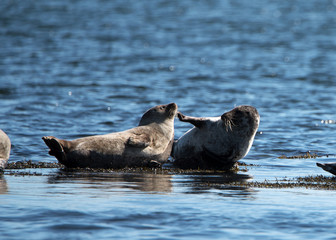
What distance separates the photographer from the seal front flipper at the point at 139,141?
11.4 meters

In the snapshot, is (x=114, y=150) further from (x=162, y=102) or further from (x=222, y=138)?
(x=162, y=102)

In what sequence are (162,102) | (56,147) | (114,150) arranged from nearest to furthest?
(56,147), (114,150), (162,102)

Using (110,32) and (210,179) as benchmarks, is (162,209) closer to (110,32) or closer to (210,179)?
(210,179)

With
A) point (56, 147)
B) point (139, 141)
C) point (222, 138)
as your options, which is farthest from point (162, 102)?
point (56, 147)

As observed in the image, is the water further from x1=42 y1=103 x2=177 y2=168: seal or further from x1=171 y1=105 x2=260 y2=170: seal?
x1=171 y1=105 x2=260 y2=170: seal

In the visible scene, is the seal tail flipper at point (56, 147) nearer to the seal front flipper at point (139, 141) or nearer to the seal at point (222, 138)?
the seal front flipper at point (139, 141)

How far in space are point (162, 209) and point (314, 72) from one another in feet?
89.0

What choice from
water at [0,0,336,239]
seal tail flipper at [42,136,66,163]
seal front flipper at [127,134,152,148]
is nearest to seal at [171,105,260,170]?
water at [0,0,336,239]

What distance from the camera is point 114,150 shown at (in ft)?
37.2

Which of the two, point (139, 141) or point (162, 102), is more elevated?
point (162, 102)

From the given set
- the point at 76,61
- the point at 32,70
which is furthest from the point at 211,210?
the point at 76,61

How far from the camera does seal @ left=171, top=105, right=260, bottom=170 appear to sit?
11711 millimetres

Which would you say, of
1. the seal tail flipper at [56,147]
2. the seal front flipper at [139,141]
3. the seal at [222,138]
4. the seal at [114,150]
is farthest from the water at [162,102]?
the seal front flipper at [139,141]

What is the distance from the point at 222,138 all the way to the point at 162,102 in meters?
12.3
